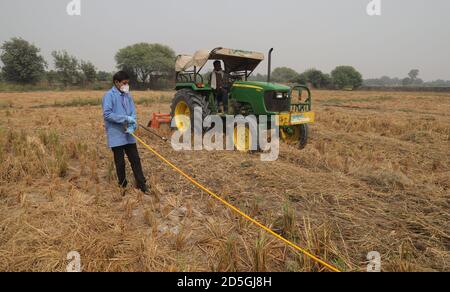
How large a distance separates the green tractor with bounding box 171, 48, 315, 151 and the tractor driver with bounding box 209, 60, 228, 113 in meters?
0.11

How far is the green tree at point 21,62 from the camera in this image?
128 ft

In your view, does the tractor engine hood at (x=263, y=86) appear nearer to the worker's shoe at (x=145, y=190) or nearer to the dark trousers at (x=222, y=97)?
the dark trousers at (x=222, y=97)

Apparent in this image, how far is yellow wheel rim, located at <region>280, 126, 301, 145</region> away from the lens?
22.6 ft

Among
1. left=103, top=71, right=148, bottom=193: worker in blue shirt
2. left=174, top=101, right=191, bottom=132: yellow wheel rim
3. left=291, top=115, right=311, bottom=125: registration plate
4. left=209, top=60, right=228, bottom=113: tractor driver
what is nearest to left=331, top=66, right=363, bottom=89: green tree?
left=174, top=101, right=191, bottom=132: yellow wheel rim

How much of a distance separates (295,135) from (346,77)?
5441 centimetres

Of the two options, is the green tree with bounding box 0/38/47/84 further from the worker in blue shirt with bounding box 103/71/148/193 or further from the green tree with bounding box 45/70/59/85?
the worker in blue shirt with bounding box 103/71/148/193

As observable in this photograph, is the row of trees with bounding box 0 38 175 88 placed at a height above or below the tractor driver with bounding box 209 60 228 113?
above

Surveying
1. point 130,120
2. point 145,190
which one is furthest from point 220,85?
point 145,190

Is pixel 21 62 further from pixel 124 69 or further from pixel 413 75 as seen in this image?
pixel 413 75

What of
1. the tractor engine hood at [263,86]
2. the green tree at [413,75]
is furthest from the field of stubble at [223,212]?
the green tree at [413,75]

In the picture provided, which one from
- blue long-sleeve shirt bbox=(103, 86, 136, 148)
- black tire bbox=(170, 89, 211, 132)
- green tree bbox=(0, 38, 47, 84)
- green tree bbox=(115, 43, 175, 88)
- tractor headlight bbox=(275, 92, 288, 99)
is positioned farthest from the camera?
green tree bbox=(115, 43, 175, 88)

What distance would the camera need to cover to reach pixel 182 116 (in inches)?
320
